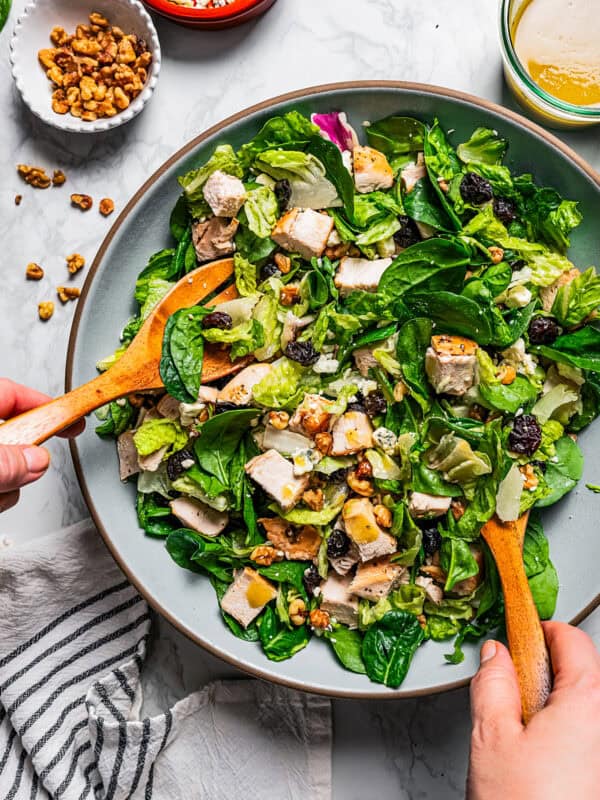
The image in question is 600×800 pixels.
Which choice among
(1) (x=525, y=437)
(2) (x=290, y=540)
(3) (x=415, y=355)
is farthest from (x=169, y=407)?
(1) (x=525, y=437)

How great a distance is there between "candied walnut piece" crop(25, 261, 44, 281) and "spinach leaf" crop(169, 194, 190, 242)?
2.17ft

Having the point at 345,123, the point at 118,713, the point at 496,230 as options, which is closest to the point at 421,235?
the point at 496,230

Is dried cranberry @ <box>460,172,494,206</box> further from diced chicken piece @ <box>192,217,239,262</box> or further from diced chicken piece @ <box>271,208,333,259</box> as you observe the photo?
diced chicken piece @ <box>192,217,239,262</box>

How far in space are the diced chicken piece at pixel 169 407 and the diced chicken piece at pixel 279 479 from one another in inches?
13.7

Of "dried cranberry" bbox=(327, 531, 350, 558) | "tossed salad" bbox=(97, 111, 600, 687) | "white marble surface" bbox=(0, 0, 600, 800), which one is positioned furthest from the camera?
"white marble surface" bbox=(0, 0, 600, 800)

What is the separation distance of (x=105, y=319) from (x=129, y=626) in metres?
1.23

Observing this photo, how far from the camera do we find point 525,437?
2730 mm

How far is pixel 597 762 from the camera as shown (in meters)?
2.25

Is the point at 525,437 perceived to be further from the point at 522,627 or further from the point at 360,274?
the point at 360,274

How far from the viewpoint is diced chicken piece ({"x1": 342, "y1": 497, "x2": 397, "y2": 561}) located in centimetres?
270

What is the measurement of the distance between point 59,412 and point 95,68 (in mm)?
1482

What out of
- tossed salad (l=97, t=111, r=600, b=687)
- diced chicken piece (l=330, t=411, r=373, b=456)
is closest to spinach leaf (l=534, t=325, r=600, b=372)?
tossed salad (l=97, t=111, r=600, b=687)

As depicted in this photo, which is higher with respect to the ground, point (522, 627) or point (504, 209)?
point (504, 209)

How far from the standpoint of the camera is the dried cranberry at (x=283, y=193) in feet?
9.46
